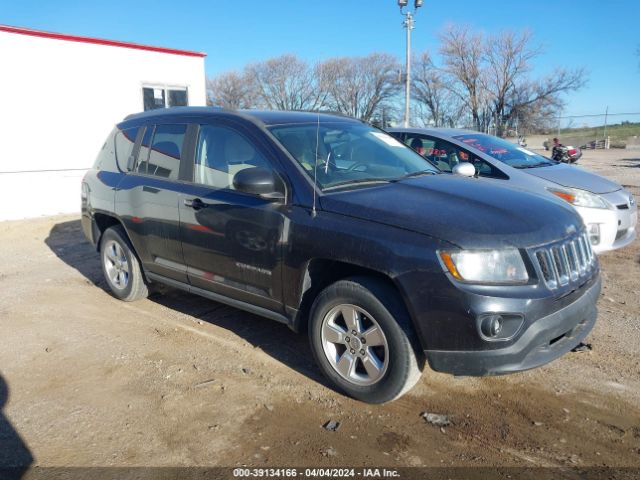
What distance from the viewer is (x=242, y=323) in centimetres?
499

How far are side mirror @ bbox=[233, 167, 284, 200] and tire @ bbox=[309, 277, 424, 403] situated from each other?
2.56 feet

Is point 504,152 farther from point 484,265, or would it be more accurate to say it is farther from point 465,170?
point 484,265

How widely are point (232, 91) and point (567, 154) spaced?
3858 centimetres

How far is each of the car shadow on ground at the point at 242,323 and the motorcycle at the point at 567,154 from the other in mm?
12169

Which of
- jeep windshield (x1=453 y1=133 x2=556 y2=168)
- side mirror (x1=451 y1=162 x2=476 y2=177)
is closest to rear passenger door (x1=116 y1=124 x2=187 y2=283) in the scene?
side mirror (x1=451 y1=162 x2=476 y2=177)

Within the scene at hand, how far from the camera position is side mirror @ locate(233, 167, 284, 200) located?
365cm

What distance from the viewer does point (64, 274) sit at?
269 inches

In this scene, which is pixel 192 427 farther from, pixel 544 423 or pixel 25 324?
pixel 25 324

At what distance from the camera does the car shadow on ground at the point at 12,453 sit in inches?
115

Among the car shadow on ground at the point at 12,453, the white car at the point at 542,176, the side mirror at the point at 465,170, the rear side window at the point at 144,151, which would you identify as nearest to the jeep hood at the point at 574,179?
the white car at the point at 542,176

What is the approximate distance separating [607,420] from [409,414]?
46.2 inches

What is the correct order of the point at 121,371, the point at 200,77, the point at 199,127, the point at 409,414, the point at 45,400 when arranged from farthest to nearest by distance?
the point at 200,77
the point at 199,127
the point at 121,371
the point at 45,400
the point at 409,414

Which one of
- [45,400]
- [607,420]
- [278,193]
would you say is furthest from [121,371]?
[607,420]

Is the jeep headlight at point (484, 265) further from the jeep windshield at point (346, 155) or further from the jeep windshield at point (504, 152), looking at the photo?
the jeep windshield at point (504, 152)
